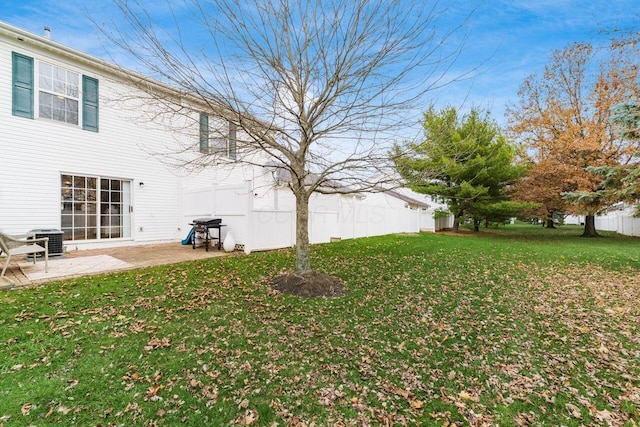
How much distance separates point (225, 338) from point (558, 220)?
4874 cm

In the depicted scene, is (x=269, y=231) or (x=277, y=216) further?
(x=277, y=216)

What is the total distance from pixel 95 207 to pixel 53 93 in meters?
3.37

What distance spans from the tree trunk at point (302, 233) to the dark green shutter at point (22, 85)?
26.6ft

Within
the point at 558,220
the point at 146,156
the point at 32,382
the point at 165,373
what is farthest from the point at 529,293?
the point at 558,220

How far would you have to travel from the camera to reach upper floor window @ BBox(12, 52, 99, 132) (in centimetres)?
766

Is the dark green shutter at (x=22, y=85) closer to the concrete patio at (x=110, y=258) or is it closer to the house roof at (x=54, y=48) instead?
the house roof at (x=54, y=48)

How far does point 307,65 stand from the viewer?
520 centimetres

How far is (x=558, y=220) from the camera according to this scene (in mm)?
39062

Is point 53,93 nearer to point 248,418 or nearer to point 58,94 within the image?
point 58,94

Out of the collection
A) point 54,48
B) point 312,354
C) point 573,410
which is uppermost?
point 54,48

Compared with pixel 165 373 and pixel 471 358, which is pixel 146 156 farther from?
pixel 471 358

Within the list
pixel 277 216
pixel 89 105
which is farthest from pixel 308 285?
pixel 89 105

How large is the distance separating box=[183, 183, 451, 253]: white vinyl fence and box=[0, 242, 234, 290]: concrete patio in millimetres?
914

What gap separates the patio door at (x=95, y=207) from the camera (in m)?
8.56
